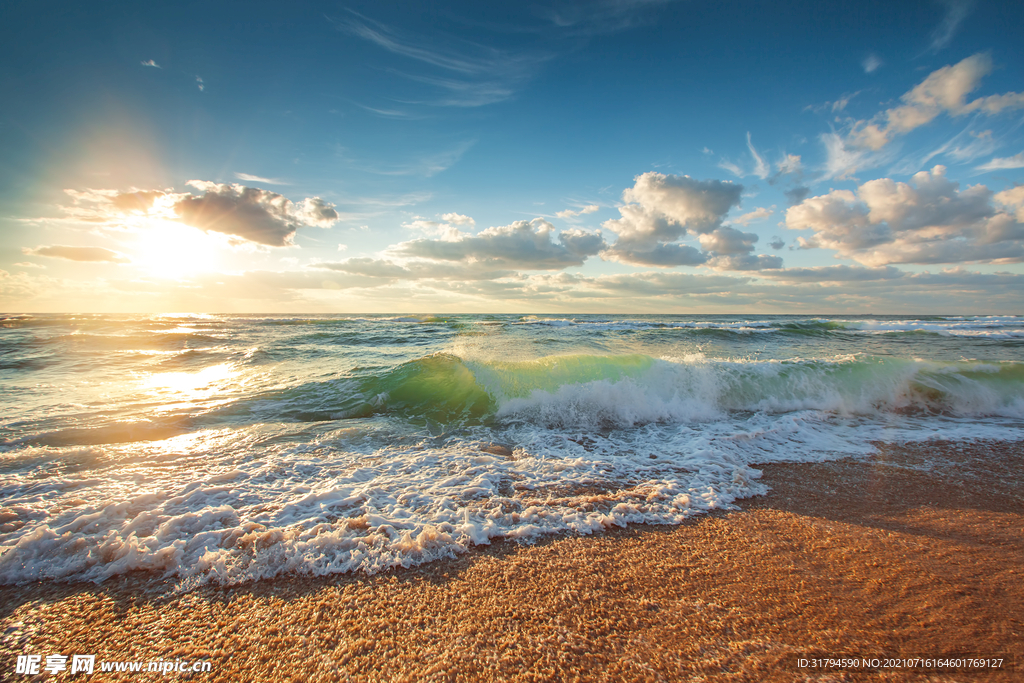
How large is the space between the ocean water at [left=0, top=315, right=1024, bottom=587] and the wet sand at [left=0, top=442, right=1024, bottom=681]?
0.98 ft

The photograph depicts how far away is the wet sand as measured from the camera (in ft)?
6.79

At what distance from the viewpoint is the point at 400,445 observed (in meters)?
5.75

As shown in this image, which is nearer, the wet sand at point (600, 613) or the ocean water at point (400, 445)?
the wet sand at point (600, 613)

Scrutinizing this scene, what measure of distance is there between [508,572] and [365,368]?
9230 millimetres

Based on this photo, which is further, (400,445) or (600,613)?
(400,445)

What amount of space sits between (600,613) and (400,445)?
4.06m

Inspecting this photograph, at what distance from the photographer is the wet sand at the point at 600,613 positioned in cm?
207

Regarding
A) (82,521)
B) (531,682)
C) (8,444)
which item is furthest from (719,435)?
(8,444)

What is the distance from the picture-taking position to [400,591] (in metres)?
2.64

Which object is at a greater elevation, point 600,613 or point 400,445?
point 600,613

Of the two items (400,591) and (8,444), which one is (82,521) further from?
(8,444)

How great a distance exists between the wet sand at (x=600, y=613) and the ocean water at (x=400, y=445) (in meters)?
0.30

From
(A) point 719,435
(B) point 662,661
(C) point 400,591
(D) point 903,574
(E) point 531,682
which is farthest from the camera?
(A) point 719,435

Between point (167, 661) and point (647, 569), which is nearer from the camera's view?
point (167, 661)
